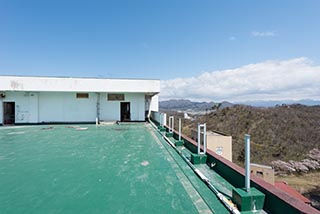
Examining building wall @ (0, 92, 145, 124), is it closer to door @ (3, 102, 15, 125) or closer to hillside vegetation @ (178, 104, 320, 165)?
door @ (3, 102, 15, 125)

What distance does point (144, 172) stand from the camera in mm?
4066

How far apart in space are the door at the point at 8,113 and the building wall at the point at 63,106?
1.30ft

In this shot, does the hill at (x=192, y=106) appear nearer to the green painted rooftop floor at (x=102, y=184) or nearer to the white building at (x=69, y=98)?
the white building at (x=69, y=98)

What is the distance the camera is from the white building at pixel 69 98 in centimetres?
1375

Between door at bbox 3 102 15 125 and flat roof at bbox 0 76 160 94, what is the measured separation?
6.68 ft

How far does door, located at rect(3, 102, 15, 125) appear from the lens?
14.6 metres

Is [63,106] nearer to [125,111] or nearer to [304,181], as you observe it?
[125,111]

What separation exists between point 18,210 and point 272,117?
35249 millimetres

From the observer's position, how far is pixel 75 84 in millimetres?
14109

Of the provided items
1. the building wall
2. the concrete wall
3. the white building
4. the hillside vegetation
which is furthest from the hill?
the concrete wall

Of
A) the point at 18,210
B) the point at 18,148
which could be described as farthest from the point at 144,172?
the point at 18,148

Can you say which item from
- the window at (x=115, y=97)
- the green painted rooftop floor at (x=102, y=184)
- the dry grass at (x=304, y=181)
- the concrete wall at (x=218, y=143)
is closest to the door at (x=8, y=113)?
the window at (x=115, y=97)

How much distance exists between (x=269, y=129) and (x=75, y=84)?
82.5 feet

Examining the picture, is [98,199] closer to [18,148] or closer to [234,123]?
[18,148]
